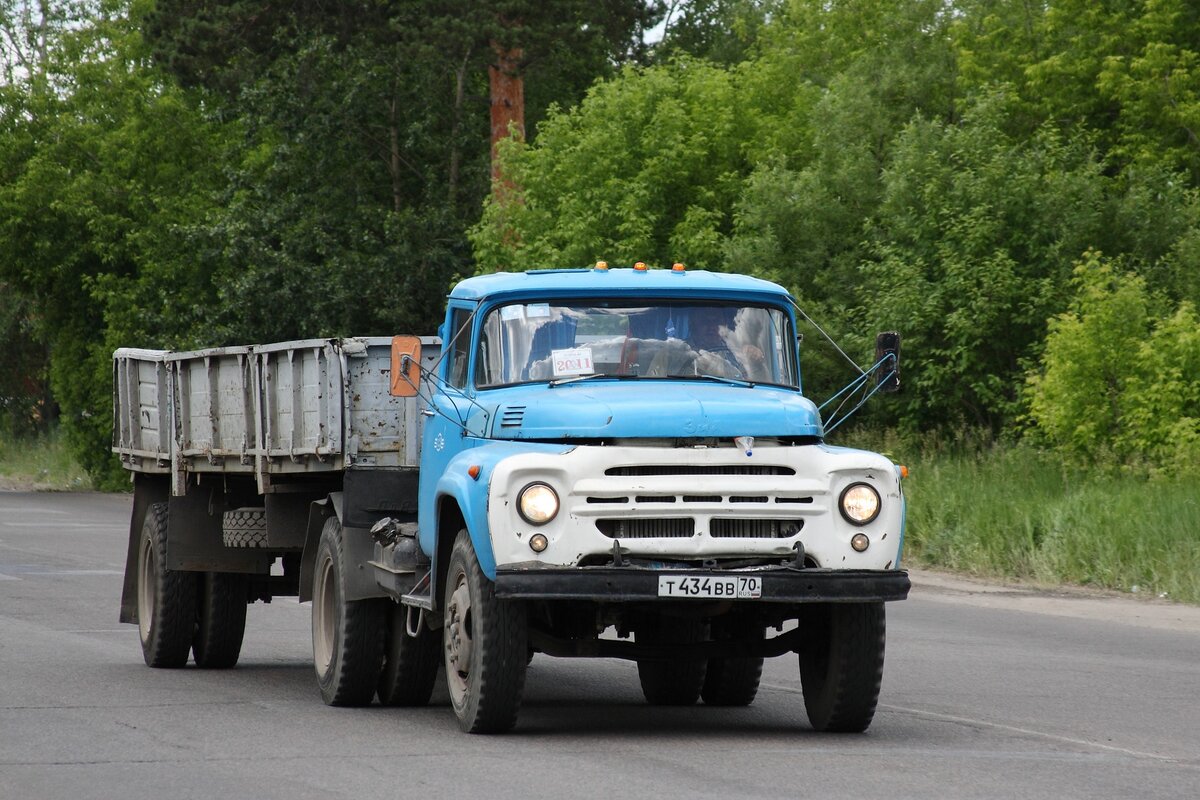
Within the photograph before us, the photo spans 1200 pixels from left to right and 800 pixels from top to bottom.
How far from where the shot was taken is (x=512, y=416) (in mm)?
9898

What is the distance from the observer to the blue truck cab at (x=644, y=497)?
920 centimetres

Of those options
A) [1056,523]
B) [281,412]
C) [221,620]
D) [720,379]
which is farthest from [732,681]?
[1056,523]

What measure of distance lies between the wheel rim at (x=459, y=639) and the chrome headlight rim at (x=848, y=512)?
1800 mm

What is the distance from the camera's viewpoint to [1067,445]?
2600 centimetres

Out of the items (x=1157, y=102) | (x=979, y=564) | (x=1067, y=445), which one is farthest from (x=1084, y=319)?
(x=1157, y=102)

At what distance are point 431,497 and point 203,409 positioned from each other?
11.3ft

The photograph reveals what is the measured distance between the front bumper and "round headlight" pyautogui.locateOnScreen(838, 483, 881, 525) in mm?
283

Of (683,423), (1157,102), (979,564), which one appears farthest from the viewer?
(1157,102)

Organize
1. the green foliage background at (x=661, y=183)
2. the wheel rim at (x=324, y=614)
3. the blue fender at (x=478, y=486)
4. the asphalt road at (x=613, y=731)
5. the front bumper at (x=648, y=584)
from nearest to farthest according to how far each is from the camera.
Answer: the asphalt road at (x=613, y=731) < the front bumper at (x=648, y=584) < the blue fender at (x=478, y=486) < the wheel rim at (x=324, y=614) < the green foliage background at (x=661, y=183)

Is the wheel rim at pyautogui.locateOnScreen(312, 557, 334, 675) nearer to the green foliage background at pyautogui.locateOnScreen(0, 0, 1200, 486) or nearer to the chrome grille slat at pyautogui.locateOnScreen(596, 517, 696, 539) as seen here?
the chrome grille slat at pyautogui.locateOnScreen(596, 517, 696, 539)

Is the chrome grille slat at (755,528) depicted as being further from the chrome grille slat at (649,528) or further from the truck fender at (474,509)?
the truck fender at (474,509)

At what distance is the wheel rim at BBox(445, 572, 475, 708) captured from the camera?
958 cm

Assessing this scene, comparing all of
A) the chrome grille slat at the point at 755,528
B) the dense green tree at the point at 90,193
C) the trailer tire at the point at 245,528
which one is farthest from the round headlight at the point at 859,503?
the dense green tree at the point at 90,193

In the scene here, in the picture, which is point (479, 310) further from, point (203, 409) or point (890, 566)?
point (203, 409)
